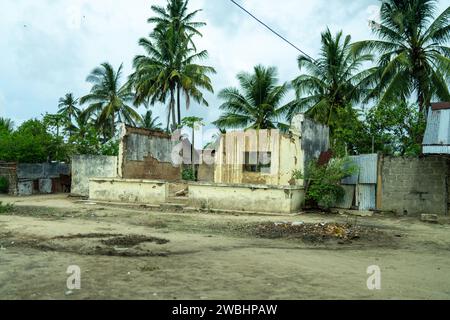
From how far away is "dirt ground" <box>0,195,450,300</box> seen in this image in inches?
199

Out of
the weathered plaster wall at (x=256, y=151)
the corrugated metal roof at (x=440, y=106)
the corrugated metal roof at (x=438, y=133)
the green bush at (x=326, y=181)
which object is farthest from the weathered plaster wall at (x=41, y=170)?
the corrugated metal roof at (x=440, y=106)

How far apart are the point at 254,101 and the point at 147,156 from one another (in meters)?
9.16

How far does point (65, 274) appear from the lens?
573cm

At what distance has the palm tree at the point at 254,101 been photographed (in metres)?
26.5

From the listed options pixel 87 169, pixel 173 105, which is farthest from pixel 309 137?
pixel 173 105

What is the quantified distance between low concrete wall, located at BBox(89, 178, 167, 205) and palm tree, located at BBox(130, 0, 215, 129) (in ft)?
31.2

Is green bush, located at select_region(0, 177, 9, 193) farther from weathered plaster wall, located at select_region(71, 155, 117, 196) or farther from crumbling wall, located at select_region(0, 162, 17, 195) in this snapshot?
weathered plaster wall, located at select_region(71, 155, 117, 196)

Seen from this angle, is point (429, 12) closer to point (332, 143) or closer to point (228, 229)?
point (332, 143)

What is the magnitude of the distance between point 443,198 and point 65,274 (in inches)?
507

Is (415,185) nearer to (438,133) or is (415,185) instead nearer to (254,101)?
(438,133)

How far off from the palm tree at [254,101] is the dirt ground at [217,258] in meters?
14.5

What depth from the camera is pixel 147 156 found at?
2088 cm

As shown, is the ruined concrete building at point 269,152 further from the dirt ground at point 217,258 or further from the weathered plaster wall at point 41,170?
the weathered plaster wall at point 41,170
